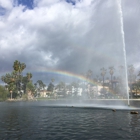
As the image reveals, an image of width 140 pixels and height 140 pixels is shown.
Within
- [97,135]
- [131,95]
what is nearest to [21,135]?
[97,135]

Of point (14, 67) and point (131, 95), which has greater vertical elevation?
point (14, 67)

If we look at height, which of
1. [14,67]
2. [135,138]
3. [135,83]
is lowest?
[135,138]

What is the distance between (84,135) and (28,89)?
520 feet

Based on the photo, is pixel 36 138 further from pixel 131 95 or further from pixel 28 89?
pixel 131 95

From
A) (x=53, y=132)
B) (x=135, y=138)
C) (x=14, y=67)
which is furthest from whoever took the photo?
(x=14, y=67)

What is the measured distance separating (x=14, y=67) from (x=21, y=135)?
14918 cm

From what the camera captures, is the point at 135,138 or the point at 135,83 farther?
the point at 135,83

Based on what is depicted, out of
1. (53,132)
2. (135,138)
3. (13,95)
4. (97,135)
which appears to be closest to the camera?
(135,138)

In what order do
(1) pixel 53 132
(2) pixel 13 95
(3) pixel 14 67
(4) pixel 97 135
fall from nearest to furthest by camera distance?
(4) pixel 97 135 < (1) pixel 53 132 < (3) pixel 14 67 < (2) pixel 13 95

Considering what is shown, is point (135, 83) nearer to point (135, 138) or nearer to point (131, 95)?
point (131, 95)

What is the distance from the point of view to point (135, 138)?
23.0 meters

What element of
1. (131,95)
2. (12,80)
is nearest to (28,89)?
(12,80)

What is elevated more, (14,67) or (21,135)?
(14,67)

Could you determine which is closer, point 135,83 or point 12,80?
point 12,80
